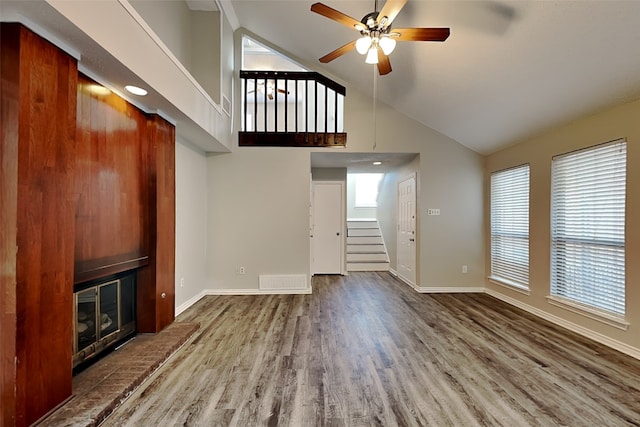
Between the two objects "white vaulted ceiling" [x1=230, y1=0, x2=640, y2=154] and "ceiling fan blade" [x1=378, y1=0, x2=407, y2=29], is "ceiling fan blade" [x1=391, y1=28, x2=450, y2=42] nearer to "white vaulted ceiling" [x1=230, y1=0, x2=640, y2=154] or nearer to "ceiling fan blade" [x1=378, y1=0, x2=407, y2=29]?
"ceiling fan blade" [x1=378, y1=0, x2=407, y2=29]

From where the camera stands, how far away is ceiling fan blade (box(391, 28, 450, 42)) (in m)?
2.36

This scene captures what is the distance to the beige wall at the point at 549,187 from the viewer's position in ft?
8.68

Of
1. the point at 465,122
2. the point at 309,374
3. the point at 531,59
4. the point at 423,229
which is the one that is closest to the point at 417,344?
the point at 309,374

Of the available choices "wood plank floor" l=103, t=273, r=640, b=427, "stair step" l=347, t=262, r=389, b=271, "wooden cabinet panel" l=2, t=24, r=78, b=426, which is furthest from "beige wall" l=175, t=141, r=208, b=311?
"stair step" l=347, t=262, r=389, b=271

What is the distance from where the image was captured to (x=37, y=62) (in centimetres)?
161

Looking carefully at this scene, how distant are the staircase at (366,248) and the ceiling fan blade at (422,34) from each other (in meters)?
5.15

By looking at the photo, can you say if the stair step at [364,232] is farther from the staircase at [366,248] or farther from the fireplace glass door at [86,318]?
the fireplace glass door at [86,318]

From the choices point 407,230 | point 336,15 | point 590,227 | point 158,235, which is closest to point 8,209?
point 158,235

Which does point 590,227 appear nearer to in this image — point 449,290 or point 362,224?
point 449,290

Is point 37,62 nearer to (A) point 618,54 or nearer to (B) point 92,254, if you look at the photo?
(B) point 92,254

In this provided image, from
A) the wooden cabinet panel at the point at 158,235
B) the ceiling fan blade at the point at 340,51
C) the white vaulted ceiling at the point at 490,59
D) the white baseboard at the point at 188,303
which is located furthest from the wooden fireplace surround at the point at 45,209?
the white vaulted ceiling at the point at 490,59

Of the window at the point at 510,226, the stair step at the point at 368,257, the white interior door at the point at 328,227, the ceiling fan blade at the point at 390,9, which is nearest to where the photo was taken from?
the ceiling fan blade at the point at 390,9

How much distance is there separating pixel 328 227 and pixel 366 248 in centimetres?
162

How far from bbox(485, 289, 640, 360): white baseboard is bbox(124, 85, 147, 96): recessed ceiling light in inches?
191
